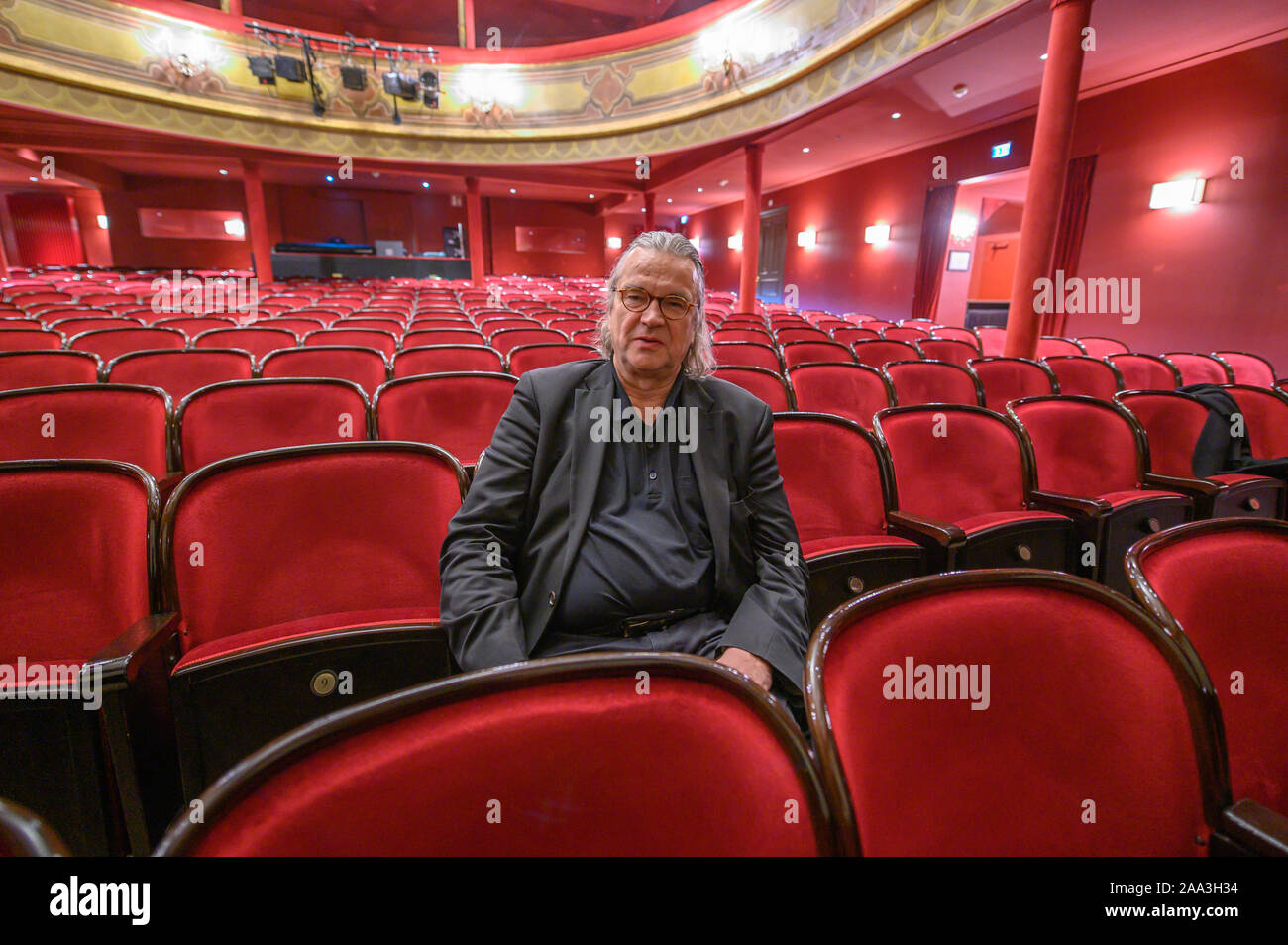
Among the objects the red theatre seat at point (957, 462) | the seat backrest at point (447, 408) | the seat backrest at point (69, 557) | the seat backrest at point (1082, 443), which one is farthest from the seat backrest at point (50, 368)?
the seat backrest at point (1082, 443)

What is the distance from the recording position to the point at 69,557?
1.24 metres

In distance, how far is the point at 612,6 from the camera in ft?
53.2

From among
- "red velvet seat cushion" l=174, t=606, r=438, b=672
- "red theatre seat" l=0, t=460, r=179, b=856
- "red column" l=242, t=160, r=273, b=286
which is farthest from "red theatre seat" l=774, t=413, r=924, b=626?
"red column" l=242, t=160, r=273, b=286

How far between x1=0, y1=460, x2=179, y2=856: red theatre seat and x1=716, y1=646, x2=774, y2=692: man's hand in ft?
3.25

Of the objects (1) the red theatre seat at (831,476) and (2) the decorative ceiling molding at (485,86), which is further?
(2) the decorative ceiling molding at (485,86)

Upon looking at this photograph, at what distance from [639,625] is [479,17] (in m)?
20.6

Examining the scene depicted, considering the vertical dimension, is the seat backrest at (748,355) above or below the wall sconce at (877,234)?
below

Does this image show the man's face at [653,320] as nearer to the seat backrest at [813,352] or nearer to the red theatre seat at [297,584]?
the red theatre seat at [297,584]

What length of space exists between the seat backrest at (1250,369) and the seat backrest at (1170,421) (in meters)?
2.54

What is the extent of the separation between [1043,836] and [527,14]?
69.0 ft

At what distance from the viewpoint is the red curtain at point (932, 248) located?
9.46 metres

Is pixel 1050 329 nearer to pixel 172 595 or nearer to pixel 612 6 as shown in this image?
pixel 172 595

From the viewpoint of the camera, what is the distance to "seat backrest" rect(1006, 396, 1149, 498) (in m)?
2.41

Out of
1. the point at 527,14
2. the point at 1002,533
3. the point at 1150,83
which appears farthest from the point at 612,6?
the point at 1002,533
